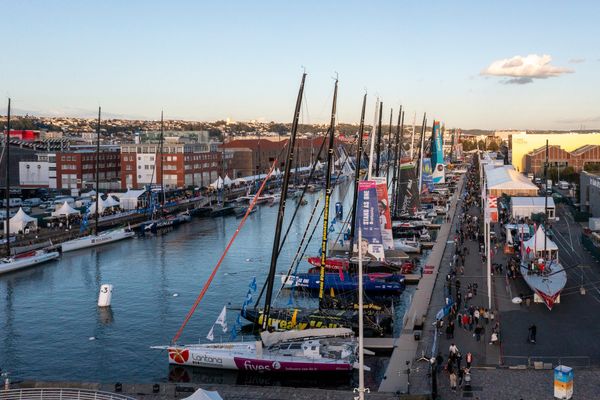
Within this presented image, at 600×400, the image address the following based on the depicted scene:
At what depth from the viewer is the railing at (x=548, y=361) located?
2100 centimetres

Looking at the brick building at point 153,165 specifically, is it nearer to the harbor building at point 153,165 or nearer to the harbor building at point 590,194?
the harbor building at point 153,165

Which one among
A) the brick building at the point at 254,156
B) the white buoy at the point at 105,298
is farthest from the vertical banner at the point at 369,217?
the brick building at the point at 254,156

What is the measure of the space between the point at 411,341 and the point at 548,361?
15.8ft

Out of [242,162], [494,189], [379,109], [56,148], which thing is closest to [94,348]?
[379,109]

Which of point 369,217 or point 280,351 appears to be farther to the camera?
point 369,217

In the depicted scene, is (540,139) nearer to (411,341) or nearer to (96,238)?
(96,238)

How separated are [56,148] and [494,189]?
60.6 m

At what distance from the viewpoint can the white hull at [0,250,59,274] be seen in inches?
1619

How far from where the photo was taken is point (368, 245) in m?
31.9

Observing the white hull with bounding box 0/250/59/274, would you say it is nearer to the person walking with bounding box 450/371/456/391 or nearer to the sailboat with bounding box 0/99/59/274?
the sailboat with bounding box 0/99/59/274

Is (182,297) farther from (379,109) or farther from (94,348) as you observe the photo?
(379,109)

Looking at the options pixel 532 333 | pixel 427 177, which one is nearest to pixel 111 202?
pixel 427 177

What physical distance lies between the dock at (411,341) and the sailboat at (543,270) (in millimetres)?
4357

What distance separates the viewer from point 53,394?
17594 millimetres
